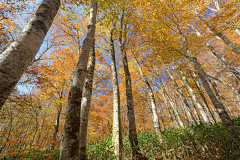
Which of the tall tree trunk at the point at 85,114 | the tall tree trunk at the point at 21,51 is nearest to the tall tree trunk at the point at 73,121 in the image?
the tall tree trunk at the point at 21,51

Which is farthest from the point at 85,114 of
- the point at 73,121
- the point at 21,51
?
the point at 21,51

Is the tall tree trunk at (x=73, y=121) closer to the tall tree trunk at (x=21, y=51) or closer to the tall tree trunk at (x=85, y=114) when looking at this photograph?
the tall tree trunk at (x=21, y=51)

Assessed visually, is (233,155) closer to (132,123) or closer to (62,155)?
(132,123)

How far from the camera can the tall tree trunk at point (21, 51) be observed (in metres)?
1.02

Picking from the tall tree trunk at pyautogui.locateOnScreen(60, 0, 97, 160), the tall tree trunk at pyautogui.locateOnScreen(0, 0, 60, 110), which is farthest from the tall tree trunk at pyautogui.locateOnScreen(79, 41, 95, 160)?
the tall tree trunk at pyautogui.locateOnScreen(0, 0, 60, 110)

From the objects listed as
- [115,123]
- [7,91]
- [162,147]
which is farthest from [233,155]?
[7,91]

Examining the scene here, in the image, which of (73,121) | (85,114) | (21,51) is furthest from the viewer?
(85,114)

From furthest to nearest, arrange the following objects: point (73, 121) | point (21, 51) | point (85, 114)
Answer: point (85, 114), point (73, 121), point (21, 51)

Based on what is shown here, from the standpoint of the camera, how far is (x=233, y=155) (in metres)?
2.73

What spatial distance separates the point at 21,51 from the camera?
1230 millimetres

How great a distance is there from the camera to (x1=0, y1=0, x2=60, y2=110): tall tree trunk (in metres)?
1.02

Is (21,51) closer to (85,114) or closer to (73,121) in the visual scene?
(73,121)

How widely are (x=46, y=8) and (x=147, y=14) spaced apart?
759 centimetres

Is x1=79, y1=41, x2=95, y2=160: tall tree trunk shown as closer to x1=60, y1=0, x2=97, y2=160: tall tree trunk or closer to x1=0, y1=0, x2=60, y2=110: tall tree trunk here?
x1=60, y1=0, x2=97, y2=160: tall tree trunk
